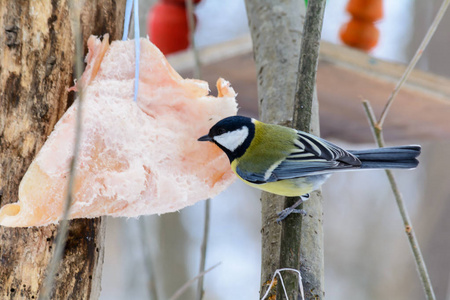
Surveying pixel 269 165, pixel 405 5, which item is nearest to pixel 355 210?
pixel 405 5

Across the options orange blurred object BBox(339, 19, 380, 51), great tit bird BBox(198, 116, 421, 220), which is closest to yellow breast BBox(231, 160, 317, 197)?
great tit bird BBox(198, 116, 421, 220)

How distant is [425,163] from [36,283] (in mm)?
3923

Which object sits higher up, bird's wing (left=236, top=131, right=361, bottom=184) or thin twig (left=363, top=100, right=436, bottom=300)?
bird's wing (left=236, top=131, right=361, bottom=184)

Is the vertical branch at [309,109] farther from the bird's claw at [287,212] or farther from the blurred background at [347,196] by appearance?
the blurred background at [347,196]

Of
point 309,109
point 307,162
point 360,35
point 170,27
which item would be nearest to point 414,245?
point 307,162

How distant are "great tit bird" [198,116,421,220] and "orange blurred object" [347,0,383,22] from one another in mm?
1007

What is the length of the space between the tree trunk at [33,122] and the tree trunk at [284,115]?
15.2 inches

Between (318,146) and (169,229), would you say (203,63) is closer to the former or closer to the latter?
Result: (318,146)

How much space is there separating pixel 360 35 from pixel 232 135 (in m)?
1.10

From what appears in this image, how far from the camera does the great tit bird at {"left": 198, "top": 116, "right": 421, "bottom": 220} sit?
4.07 ft

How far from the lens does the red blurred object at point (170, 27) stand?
92.5 inches

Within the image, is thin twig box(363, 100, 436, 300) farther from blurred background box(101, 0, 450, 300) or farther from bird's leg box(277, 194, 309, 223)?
blurred background box(101, 0, 450, 300)

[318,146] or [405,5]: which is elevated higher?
[405,5]

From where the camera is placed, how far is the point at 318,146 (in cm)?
125
